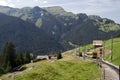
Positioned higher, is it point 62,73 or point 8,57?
point 62,73

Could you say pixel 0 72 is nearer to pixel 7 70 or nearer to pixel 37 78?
pixel 7 70

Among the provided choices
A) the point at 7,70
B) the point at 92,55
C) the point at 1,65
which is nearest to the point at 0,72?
the point at 7,70

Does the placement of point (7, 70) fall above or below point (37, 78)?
below

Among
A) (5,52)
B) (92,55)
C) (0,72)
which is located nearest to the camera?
(92,55)

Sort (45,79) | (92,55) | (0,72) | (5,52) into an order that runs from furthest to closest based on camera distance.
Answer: (5,52) < (0,72) < (92,55) < (45,79)

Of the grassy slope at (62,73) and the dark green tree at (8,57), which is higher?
the grassy slope at (62,73)

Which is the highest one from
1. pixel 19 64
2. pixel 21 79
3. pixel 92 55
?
pixel 21 79

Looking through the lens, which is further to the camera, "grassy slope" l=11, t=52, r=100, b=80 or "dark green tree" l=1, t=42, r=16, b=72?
"dark green tree" l=1, t=42, r=16, b=72

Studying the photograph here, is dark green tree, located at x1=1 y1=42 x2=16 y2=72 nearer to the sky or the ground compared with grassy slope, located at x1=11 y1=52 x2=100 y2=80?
nearer to the ground

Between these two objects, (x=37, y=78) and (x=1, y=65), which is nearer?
(x=37, y=78)

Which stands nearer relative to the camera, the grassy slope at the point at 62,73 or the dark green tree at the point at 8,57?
the grassy slope at the point at 62,73

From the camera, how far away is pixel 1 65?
178750 millimetres

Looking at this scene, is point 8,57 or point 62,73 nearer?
point 62,73

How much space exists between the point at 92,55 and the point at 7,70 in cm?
4821
